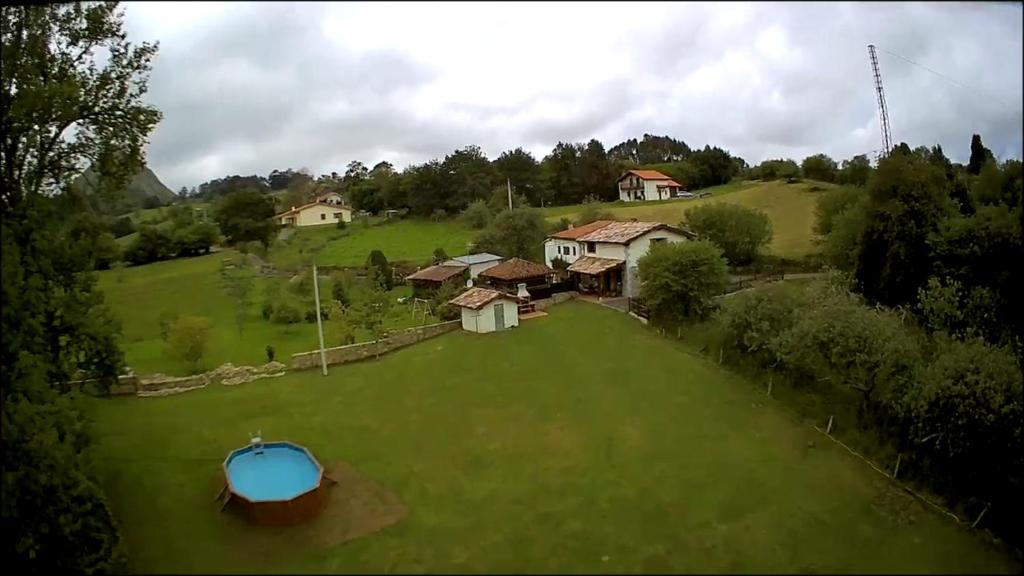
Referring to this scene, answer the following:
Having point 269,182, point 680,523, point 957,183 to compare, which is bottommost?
point 680,523

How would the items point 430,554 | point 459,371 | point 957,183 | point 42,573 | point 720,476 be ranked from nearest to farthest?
1. point 42,573
2. point 430,554
3. point 720,476
4. point 459,371
5. point 957,183

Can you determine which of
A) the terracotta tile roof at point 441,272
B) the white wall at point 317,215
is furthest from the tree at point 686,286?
the white wall at point 317,215

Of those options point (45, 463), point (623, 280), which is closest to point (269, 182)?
point (623, 280)

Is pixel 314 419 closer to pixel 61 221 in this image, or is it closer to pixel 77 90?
pixel 61 221

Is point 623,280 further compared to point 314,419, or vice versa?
point 623,280

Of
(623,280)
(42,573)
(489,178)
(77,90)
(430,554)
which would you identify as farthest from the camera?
(489,178)

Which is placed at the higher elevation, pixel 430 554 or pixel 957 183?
pixel 957 183
